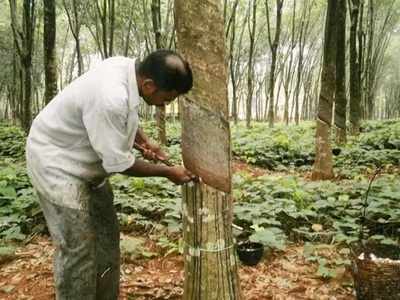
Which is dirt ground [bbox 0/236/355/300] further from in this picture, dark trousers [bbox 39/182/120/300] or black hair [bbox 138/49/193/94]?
black hair [bbox 138/49/193/94]

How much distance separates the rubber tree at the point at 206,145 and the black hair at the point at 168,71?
26 cm

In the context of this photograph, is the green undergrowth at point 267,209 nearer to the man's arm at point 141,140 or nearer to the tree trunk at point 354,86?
the man's arm at point 141,140

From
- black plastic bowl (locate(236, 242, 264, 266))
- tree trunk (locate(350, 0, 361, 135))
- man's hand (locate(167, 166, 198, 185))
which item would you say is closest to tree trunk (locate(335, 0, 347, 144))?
tree trunk (locate(350, 0, 361, 135))

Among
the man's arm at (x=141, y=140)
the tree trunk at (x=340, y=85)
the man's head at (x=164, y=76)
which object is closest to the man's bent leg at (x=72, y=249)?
the man's arm at (x=141, y=140)

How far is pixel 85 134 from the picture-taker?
2697mm

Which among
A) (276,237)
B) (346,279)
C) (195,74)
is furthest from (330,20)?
(195,74)

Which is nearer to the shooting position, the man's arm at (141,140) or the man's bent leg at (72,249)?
the man's bent leg at (72,249)

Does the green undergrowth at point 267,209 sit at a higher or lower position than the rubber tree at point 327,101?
lower

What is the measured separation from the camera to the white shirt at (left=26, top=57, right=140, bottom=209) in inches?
95.8

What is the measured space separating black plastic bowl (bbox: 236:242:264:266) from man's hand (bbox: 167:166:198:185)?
1.71 m

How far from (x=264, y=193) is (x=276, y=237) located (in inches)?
58.0

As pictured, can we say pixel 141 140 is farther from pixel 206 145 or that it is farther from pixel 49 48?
pixel 49 48

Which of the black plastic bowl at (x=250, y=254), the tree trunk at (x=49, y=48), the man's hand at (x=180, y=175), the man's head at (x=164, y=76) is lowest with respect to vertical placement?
the black plastic bowl at (x=250, y=254)

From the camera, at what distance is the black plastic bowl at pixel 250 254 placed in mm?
4211
